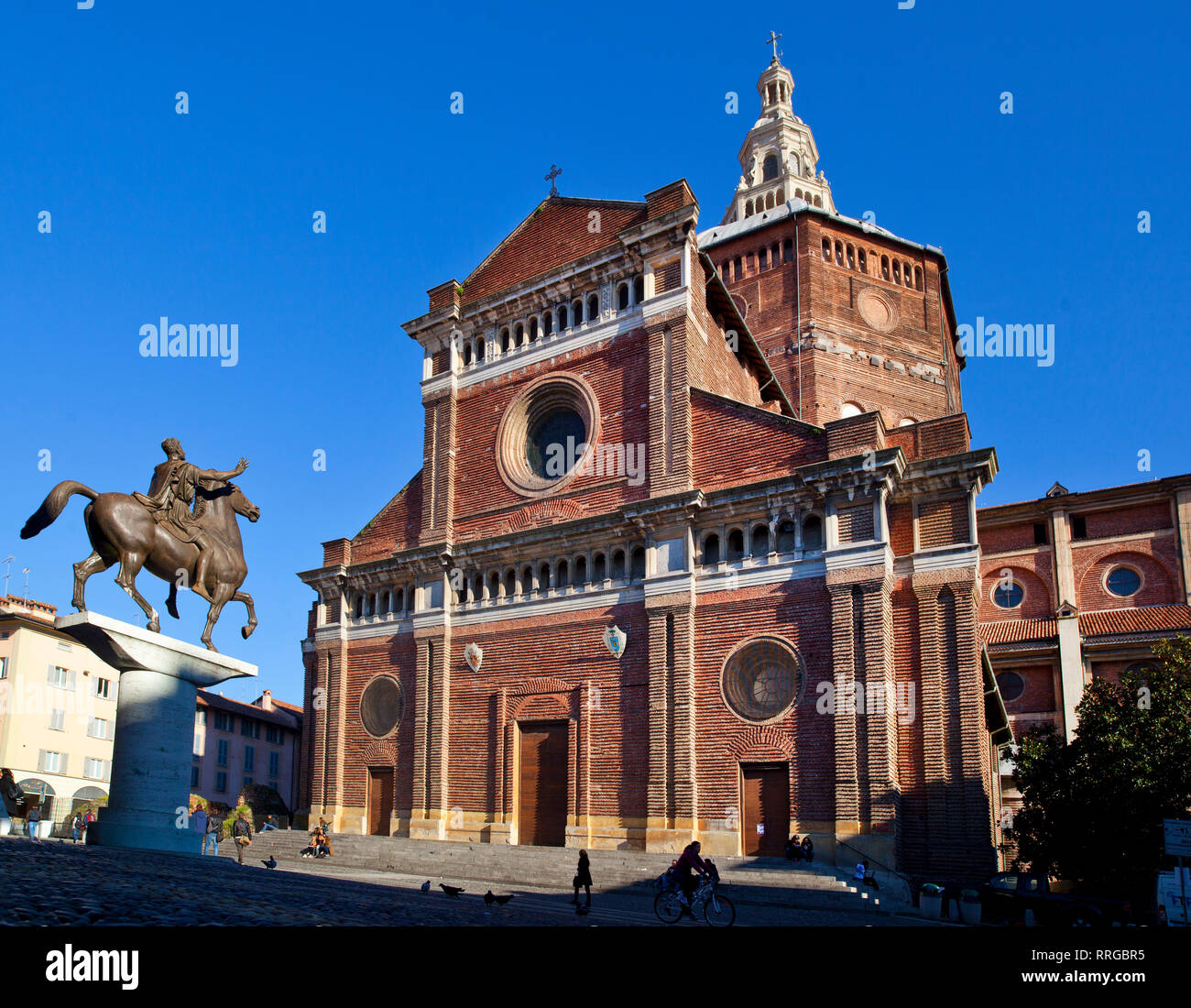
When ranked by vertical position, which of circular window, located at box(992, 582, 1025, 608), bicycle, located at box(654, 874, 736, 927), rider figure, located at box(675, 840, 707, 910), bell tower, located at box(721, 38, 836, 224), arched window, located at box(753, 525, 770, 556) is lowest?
bicycle, located at box(654, 874, 736, 927)

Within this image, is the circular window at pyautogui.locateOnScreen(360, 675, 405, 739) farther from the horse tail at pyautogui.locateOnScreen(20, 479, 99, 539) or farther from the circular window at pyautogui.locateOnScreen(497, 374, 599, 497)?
the horse tail at pyautogui.locateOnScreen(20, 479, 99, 539)

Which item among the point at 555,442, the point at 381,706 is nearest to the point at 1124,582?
the point at 555,442

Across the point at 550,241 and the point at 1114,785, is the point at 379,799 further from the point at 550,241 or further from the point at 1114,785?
the point at 1114,785

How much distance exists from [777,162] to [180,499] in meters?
41.2

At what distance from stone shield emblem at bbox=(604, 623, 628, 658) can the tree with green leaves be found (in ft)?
36.0

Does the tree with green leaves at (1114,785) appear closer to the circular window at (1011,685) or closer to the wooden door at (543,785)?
the wooden door at (543,785)

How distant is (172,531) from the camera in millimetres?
18719

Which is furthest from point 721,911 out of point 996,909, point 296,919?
point 296,919

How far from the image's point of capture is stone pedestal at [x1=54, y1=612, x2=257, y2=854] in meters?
17.0

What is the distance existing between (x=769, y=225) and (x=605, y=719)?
2632cm

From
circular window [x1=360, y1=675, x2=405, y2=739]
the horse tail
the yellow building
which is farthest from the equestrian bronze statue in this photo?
the yellow building

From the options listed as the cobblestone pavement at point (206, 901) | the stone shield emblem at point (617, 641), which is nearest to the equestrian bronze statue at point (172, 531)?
the cobblestone pavement at point (206, 901)
